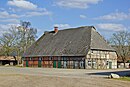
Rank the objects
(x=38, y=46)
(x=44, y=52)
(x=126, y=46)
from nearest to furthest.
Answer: (x=44, y=52)
(x=38, y=46)
(x=126, y=46)

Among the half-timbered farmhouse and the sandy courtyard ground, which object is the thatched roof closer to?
the half-timbered farmhouse

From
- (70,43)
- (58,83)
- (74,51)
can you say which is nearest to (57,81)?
(58,83)

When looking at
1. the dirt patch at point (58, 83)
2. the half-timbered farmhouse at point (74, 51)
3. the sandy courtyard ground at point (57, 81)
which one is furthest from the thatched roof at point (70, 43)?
the dirt patch at point (58, 83)

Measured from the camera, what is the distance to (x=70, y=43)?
60500 millimetres

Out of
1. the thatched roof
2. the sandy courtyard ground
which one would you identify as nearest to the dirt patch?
the sandy courtyard ground

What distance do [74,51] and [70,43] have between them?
406 centimetres

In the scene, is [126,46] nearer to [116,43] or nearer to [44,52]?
[116,43]

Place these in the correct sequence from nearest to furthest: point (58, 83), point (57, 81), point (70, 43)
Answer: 1. point (58, 83)
2. point (57, 81)
3. point (70, 43)

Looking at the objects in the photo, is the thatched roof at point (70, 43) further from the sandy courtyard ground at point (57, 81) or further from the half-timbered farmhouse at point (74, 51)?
the sandy courtyard ground at point (57, 81)

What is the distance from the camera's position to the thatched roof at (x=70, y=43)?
2236 inches

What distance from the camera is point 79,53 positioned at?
55.4 m

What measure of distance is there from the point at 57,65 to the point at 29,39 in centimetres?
2242

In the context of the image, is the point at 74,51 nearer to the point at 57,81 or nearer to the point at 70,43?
the point at 70,43

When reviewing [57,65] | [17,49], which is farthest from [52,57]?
[17,49]
